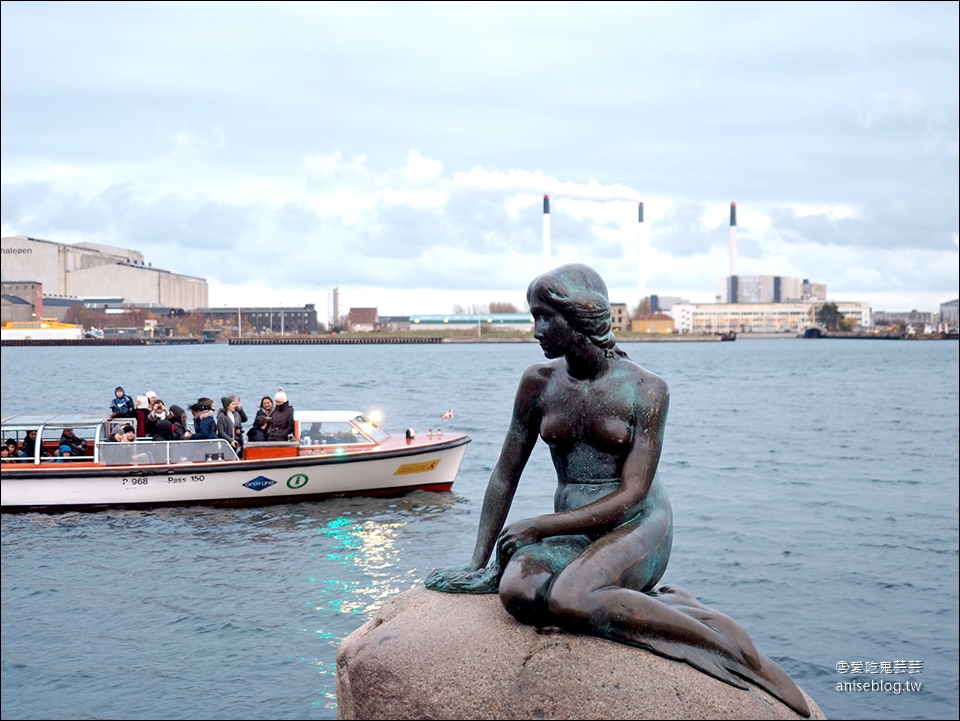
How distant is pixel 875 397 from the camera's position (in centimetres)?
6719

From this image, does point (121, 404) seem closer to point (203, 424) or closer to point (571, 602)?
point (203, 424)

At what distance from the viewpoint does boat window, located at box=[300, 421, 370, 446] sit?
2381cm

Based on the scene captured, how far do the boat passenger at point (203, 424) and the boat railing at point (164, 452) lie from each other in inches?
5.0

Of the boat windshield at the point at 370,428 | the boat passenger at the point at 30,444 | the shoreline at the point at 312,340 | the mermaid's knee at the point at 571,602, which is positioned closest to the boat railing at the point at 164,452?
the boat passenger at the point at 30,444

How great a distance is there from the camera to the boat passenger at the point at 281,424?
22562 millimetres

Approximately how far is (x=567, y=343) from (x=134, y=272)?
165 metres

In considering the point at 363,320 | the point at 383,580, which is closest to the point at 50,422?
the point at 383,580

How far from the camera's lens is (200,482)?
23219 millimetres

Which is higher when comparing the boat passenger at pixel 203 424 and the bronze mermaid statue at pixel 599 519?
the bronze mermaid statue at pixel 599 519

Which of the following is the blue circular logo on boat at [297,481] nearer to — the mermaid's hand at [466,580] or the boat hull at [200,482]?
the boat hull at [200,482]

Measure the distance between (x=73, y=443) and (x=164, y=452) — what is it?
6.97 feet

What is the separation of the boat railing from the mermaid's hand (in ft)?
56.4

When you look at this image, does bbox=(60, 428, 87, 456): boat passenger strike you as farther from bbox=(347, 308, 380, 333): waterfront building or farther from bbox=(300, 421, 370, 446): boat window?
bbox=(347, 308, 380, 333): waterfront building

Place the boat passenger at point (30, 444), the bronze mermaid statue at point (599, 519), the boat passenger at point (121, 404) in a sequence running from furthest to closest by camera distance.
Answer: the boat passenger at point (30, 444), the boat passenger at point (121, 404), the bronze mermaid statue at point (599, 519)
